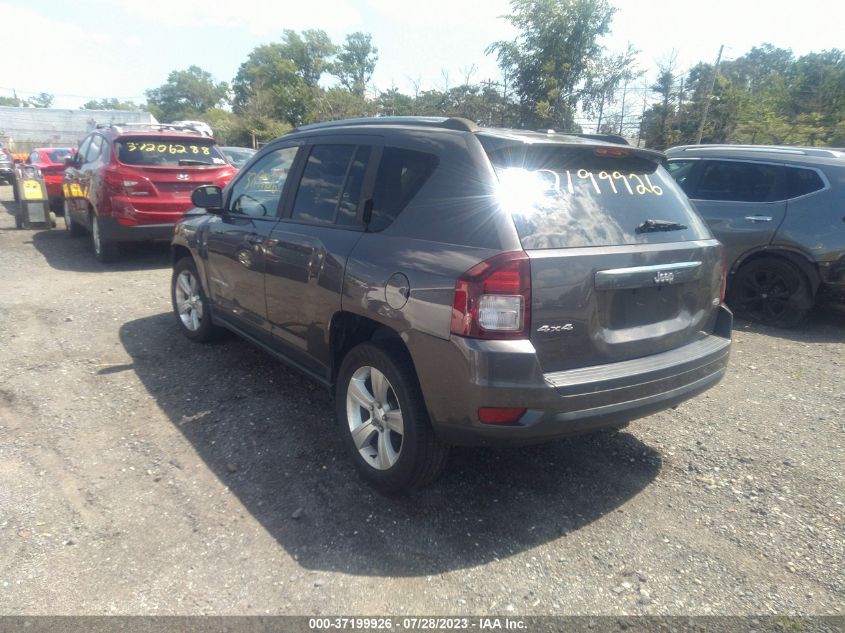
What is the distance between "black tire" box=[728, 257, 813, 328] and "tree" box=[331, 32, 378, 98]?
62.3 m

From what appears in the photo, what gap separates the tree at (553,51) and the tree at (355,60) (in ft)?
138

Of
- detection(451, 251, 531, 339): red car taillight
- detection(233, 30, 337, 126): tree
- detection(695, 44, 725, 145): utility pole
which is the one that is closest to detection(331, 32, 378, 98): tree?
detection(233, 30, 337, 126): tree

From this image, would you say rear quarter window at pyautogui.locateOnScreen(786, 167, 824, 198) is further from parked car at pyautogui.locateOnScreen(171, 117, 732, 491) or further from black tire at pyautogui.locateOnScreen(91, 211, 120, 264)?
black tire at pyautogui.locateOnScreen(91, 211, 120, 264)

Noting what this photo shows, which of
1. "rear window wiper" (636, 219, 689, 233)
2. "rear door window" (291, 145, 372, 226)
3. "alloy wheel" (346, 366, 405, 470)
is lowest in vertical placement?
"alloy wheel" (346, 366, 405, 470)

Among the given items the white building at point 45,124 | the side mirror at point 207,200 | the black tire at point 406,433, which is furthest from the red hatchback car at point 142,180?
the white building at point 45,124

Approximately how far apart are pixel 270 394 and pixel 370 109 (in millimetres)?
29158

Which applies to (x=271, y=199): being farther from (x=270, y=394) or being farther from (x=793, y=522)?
(x=793, y=522)

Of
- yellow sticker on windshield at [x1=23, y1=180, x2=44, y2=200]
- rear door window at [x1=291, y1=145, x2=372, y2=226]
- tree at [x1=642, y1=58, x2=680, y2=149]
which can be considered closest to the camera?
rear door window at [x1=291, y1=145, x2=372, y2=226]

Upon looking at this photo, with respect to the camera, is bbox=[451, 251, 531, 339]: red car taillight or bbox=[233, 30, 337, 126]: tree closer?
bbox=[451, 251, 531, 339]: red car taillight

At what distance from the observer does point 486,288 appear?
2492 mm

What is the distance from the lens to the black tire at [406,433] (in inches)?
110

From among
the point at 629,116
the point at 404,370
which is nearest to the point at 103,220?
the point at 404,370

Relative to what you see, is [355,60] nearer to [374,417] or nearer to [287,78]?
[287,78]

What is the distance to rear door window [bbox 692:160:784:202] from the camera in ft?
20.6
